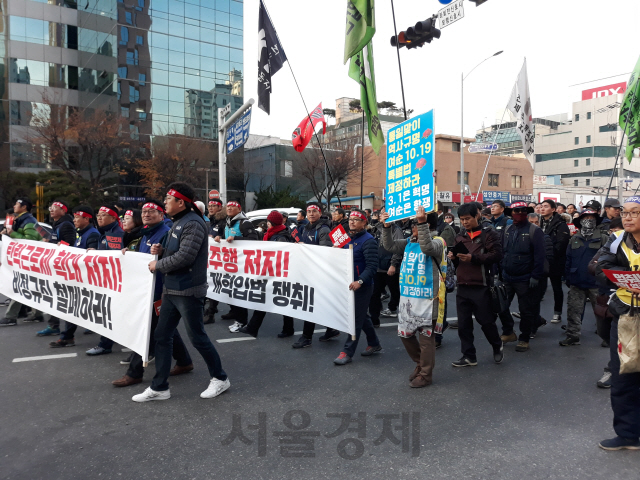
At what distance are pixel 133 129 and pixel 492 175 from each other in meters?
37.4

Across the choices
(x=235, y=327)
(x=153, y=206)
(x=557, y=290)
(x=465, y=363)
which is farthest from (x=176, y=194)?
(x=557, y=290)

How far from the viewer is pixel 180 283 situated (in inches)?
173

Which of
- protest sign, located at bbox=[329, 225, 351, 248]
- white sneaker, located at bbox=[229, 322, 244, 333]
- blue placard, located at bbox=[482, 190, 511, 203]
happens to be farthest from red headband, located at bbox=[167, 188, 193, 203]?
blue placard, located at bbox=[482, 190, 511, 203]

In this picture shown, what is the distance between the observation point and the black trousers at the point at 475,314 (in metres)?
5.37

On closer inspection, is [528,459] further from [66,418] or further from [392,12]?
[392,12]

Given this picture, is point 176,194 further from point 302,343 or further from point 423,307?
point 302,343

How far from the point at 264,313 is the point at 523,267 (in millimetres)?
3613

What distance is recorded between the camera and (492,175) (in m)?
53.4

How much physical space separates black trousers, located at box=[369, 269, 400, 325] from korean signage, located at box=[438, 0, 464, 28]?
14.8 feet

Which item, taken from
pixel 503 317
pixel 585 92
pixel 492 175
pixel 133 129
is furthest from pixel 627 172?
pixel 503 317

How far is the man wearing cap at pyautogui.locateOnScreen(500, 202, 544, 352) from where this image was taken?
246 inches

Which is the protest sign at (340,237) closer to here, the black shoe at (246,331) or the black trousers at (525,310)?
the black shoe at (246,331)

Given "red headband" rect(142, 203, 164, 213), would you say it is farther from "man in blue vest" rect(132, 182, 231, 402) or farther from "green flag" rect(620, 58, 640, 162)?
"green flag" rect(620, 58, 640, 162)

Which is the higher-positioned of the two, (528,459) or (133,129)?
Answer: (133,129)
